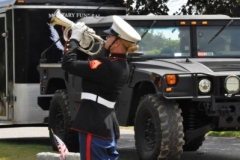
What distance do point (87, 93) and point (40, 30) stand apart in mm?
8642

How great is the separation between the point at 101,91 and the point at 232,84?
417 cm

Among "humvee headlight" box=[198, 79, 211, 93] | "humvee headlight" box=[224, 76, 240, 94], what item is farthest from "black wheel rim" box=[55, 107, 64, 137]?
"humvee headlight" box=[224, 76, 240, 94]

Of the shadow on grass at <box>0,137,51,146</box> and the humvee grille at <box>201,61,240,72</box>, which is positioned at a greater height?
the humvee grille at <box>201,61,240,72</box>

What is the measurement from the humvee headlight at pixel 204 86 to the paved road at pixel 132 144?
2.25 meters

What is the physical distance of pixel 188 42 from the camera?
40.3ft

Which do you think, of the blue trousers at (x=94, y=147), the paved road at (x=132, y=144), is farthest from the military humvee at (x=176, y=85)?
the blue trousers at (x=94, y=147)

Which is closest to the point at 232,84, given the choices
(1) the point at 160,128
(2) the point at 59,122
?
(1) the point at 160,128

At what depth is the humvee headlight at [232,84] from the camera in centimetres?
A: 1073

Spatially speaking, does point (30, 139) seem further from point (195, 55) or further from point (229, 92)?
point (229, 92)

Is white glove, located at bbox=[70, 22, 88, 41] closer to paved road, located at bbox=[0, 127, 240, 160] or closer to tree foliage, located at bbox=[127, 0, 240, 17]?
paved road, located at bbox=[0, 127, 240, 160]

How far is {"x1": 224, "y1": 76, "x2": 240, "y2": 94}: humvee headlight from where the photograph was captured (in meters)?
10.7

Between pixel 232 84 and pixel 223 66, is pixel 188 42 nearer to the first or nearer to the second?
pixel 223 66

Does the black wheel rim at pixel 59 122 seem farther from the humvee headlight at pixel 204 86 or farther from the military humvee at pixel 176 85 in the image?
the humvee headlight at pixel 204 86

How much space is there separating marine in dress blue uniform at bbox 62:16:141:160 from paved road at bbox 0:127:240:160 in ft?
19.0
